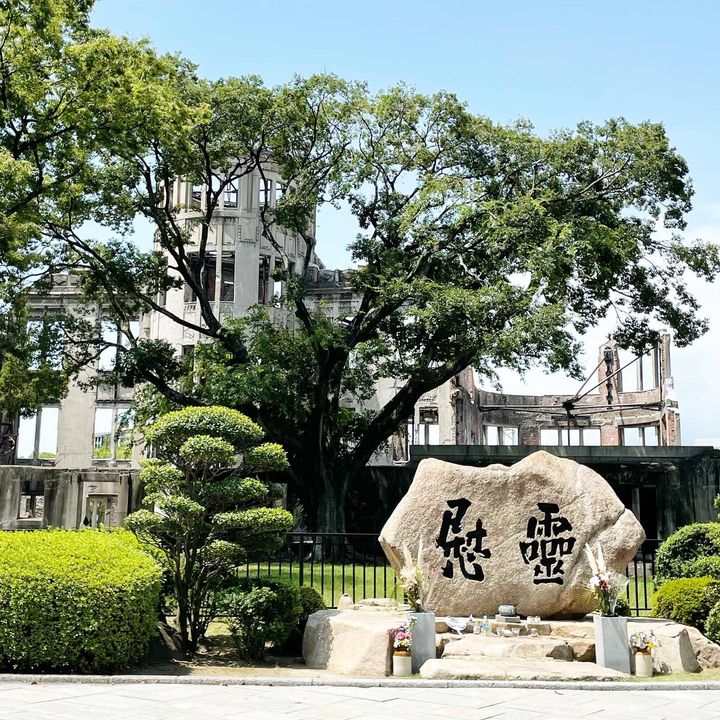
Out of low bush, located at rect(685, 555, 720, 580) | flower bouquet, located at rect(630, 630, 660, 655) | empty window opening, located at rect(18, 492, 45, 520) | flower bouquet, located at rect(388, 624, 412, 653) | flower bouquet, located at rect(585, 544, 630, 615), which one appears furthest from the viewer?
empty window opening, located at rect(18, 492, 45, 520)

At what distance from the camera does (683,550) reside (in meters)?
12.9

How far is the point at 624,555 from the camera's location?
11.1 metres

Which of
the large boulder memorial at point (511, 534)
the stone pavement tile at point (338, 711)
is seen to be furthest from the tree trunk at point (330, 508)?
the stone pavement tile at point (338, 711)

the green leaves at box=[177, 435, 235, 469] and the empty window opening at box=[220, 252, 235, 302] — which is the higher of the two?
the empty window opening at box=[220, 252, 235, 302]

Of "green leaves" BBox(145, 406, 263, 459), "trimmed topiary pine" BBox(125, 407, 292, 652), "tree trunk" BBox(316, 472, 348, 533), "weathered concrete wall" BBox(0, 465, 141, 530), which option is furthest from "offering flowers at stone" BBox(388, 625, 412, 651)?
"weathered concrete wall" BBox(0, 465, 141, 530)

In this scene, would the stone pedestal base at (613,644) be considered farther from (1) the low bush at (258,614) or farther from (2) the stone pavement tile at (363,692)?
(1) the low bush at (258,614)

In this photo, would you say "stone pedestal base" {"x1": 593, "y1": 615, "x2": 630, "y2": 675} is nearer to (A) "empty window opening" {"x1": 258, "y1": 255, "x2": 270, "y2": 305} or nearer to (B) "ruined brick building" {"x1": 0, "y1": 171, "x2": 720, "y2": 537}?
(B) "ruined brick building" {"x1": 0, "y1": 171, "x2": 720, "y2": 537}

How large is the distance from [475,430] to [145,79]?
22.8 metres

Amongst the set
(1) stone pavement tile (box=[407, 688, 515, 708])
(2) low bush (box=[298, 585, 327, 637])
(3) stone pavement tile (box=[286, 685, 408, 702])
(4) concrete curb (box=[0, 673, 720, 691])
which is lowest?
(1) stone pavement tile (box=[407, 688, 515, 708])

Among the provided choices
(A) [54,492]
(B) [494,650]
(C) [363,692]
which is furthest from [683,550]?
(A) [54,492]

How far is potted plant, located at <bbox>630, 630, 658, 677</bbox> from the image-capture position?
32.0 ft

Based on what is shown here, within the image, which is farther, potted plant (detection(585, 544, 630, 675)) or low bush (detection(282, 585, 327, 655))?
low bush (detection(282, 585, 327, 655))

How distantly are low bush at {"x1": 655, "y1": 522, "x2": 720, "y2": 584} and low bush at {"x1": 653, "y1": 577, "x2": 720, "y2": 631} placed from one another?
107 cm

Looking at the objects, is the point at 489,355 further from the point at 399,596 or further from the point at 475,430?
the point at 475,430
